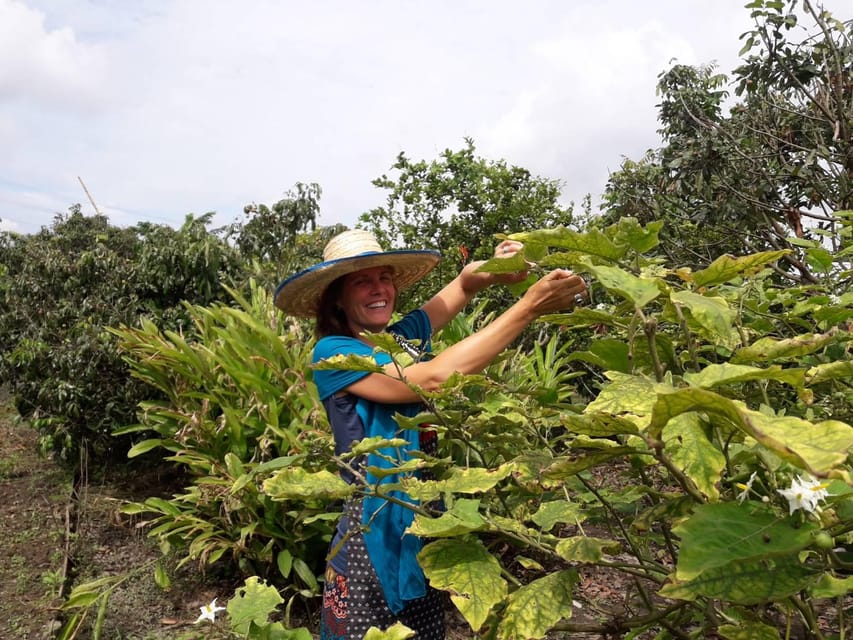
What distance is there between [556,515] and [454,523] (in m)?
0.20

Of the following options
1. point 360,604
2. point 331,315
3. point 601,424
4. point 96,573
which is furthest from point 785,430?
point 96,573

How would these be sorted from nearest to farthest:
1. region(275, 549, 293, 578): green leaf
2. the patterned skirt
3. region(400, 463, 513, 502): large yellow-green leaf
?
1. region(400, 463, 513, 502): large yellow-green leaf
2. the patterned skirt
3. region(275, 549, 293, 578): green leaf

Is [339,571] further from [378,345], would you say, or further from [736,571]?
[736,571]

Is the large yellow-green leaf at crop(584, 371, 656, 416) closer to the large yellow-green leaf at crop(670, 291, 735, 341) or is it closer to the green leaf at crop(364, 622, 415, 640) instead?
the large yellow-green leaf at crop(670, 291, 735, 341)

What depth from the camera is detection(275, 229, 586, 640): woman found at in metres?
1.33

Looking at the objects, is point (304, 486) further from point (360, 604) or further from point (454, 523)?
point (360, 604)

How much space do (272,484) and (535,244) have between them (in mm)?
421

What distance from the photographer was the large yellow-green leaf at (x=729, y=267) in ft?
2.27

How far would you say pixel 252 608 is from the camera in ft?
2.71

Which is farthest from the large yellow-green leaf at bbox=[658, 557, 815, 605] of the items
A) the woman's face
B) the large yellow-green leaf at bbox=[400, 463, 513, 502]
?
the woman's face

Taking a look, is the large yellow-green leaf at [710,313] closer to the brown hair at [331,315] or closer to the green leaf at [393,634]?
the green leaf at [393,634]

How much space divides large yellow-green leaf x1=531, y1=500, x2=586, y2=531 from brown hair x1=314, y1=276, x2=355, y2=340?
3.39ft

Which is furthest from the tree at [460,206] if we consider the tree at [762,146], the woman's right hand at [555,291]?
the woman's right hand at [555,291]

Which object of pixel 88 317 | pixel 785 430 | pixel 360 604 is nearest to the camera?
pixel 785 430
